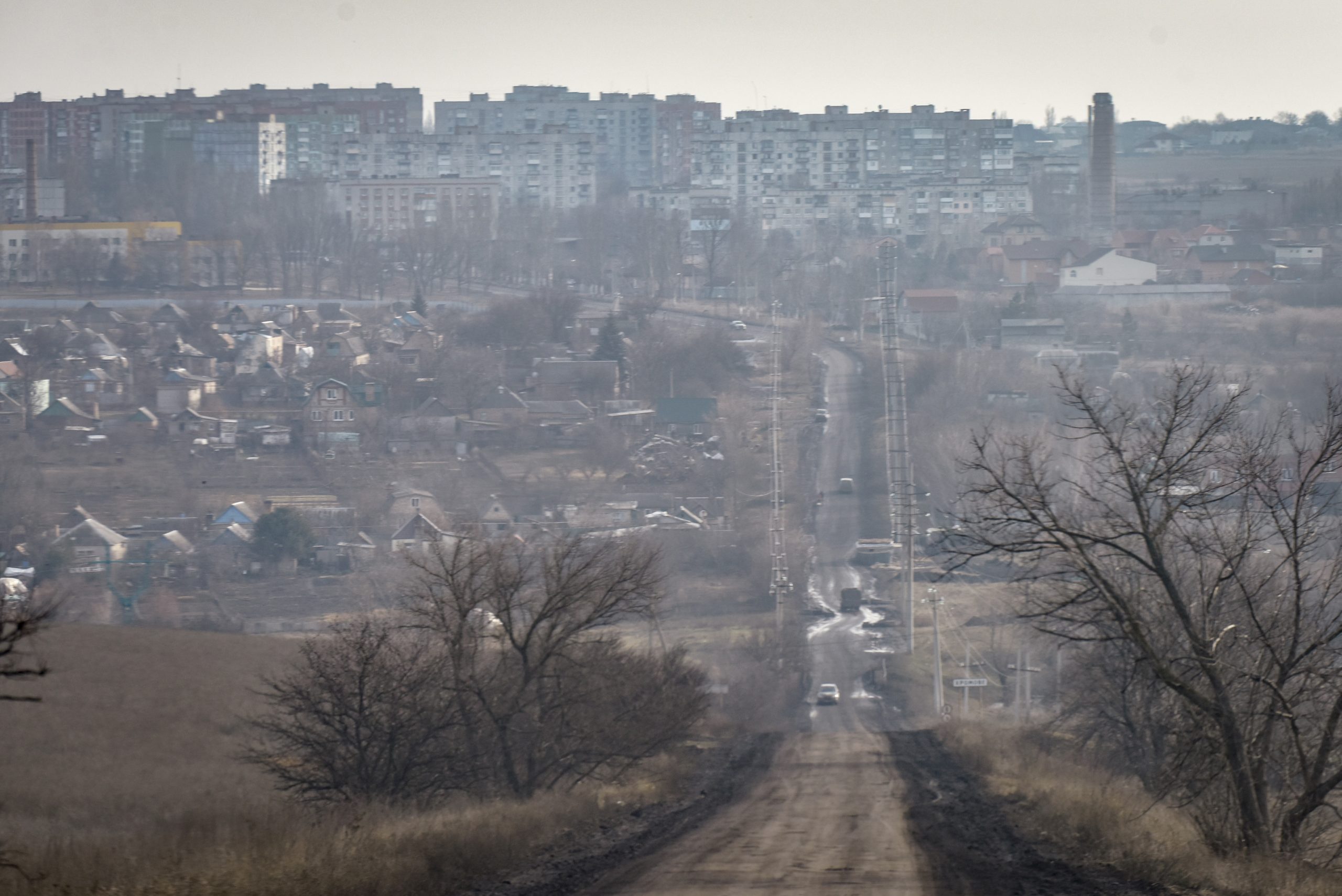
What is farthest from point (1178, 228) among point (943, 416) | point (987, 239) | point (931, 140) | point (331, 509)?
point (331, 509)

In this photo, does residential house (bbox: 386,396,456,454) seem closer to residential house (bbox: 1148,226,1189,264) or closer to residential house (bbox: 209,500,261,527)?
residential house (bbox: 209,500,261,527)

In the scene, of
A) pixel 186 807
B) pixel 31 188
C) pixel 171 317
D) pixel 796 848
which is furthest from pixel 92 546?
pixel 31 188

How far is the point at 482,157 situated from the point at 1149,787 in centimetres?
8852

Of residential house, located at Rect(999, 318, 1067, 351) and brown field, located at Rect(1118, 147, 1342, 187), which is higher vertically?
brown field, located at Rect(1118, 147, 1342, 187)

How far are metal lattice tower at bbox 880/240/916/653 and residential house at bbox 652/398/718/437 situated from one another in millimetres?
6189

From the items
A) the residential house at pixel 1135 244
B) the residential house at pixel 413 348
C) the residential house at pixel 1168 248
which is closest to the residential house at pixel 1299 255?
the residential house at pixel 1168 248

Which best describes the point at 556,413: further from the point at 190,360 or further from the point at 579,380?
the point at 190,360

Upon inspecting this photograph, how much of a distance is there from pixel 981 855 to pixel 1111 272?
64.7 meters

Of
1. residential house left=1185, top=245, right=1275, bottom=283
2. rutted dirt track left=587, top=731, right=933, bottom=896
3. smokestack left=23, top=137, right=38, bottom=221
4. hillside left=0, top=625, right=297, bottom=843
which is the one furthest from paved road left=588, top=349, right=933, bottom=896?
smokestack left=23, top=137, right=38, bottom=221

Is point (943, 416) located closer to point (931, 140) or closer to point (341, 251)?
point (341, 251)

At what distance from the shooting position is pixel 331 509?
4203 centimetres

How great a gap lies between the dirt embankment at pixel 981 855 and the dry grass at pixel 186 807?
2.10 metres

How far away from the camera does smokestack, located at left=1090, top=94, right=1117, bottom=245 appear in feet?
256

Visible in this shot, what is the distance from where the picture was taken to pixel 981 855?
7.95 m
